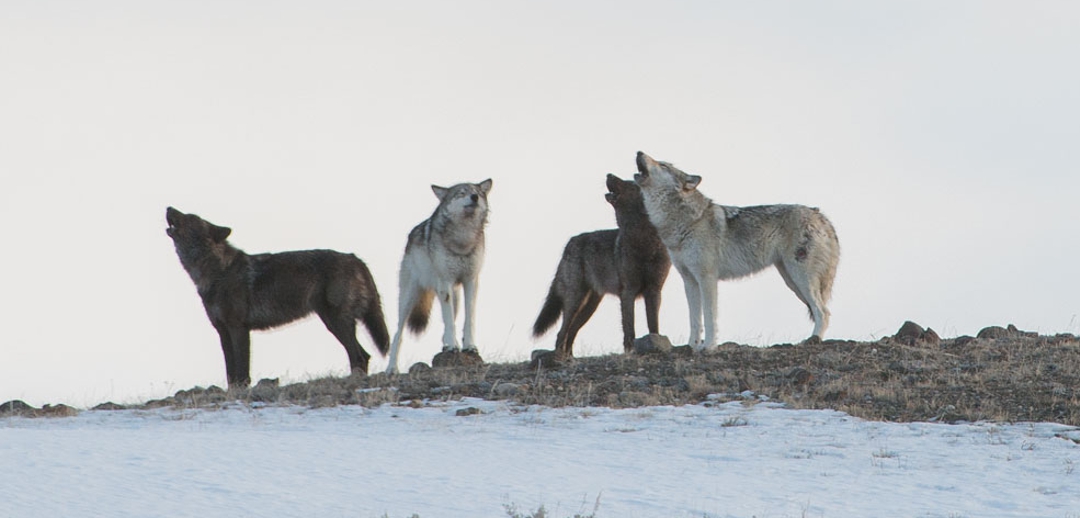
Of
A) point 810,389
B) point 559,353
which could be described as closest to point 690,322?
point 559,353

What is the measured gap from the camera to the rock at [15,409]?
1381 centimetres

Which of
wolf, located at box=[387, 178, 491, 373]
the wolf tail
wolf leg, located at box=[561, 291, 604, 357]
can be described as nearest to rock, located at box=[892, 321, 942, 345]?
wolf leg, located at box=[561, 291, 604, 357]

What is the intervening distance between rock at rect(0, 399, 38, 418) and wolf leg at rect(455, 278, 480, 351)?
4.73 m

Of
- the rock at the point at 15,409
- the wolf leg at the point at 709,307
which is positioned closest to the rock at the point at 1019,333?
the wolf leg at the point at 709,307

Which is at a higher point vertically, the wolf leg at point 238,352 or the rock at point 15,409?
the wolf leg at point 238,352

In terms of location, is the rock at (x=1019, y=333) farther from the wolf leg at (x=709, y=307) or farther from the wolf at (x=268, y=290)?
the wolf at (x=268, y=290)

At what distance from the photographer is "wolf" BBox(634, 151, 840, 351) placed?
1539 cm

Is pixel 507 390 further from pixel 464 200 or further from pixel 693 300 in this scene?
pixel 464 200

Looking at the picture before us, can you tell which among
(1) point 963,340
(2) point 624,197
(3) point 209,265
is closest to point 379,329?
(3) point 209,265

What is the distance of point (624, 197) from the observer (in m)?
16.2

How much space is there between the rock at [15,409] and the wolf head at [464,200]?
5112 mm

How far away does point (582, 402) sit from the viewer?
502 inches

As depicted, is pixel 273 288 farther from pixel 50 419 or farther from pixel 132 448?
pixel 132 448

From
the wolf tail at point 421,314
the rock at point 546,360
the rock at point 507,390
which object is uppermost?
the wolf tail at point 421,314
